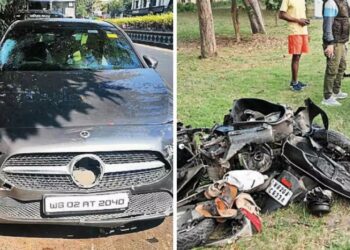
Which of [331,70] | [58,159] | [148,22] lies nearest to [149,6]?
[148,22]

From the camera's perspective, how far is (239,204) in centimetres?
290

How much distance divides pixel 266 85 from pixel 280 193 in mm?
562

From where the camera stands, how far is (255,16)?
9.55ft

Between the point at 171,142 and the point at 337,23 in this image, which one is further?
the point at 337,23

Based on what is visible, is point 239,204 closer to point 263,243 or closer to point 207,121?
point 263,243

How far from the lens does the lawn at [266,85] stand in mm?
2807

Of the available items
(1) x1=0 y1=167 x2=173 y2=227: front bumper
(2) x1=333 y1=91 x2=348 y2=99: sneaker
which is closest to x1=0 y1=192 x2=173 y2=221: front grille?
(1) x1=0 y1=167 x2=173 y2=227: front bumper

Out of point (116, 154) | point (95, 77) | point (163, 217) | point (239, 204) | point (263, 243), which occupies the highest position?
point (95, 77)

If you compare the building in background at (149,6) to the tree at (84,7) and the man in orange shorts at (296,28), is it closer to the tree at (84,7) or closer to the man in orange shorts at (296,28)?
the tree at (84,7)

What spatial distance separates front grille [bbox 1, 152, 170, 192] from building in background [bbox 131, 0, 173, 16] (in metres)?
0.48

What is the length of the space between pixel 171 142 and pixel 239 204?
1010mm

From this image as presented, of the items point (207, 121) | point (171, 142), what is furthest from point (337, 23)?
point (171, 142)

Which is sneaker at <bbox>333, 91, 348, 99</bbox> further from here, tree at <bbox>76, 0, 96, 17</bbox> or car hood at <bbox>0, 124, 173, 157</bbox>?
tree at <bbox>76, 0, 96, 17</bbox>

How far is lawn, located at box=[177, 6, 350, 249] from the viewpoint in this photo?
110 inches
